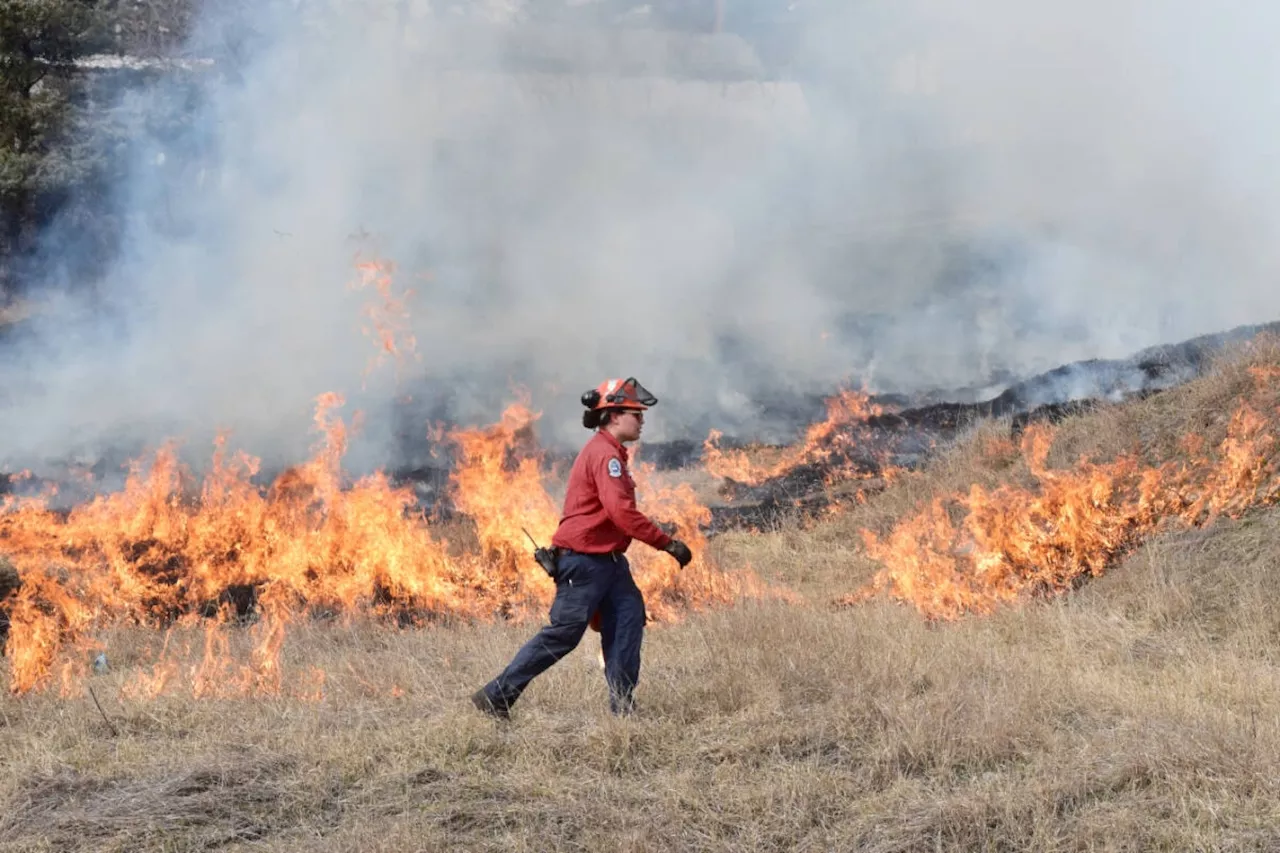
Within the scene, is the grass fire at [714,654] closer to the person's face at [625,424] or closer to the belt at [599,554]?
the belt at [599,554]

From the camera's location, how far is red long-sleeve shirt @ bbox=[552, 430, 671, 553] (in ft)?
16.8

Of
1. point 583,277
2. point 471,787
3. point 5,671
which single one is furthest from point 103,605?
point 583,277

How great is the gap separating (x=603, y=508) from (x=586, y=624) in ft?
1.65

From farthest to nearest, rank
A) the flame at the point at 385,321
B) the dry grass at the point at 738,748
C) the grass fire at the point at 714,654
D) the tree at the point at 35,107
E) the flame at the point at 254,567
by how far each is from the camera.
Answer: the tree at the point at 35,107 → the flame at the point at 385,321 → the flame at the point at 254,567 → the grass fire at the point at 714,654 → the dry grass at the point at 738,748

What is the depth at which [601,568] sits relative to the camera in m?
5.29

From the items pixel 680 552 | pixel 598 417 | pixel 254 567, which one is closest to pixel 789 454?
pixel 254 567

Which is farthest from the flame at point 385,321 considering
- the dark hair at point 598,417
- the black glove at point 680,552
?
the black glove at point 680,552

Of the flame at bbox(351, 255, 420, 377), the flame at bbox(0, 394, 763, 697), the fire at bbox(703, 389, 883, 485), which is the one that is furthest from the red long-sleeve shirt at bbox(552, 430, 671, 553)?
the flame at bbox(351, 255, 420, 377)

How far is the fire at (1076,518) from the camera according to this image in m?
8.06

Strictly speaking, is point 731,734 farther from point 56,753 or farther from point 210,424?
point 210,424

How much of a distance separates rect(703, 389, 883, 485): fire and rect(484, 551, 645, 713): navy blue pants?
7428 millimetres

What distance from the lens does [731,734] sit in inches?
200

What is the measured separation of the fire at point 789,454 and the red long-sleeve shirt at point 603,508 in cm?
749

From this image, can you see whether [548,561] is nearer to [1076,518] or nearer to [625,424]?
[625,424]
